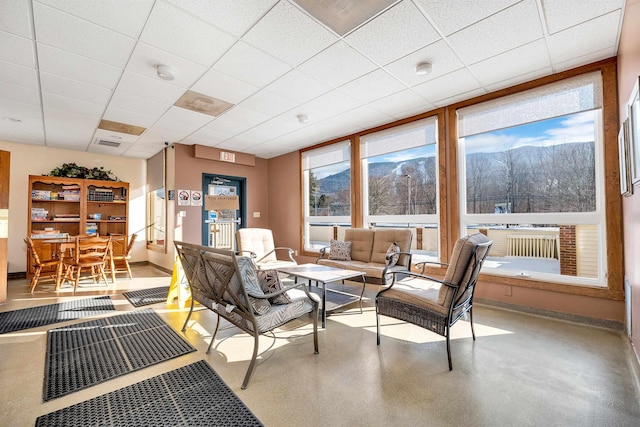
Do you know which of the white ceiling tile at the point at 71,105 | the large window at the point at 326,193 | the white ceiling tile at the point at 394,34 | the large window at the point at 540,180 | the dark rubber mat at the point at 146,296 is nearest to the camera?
the white ceiling tile at the point at 394,34

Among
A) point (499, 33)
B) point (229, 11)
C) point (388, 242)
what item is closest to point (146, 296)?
point (388, 242)

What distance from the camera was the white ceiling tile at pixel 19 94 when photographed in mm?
3242

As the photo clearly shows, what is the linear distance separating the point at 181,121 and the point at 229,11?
8.96ft

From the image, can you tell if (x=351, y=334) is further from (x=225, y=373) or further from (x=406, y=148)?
(x=406, y=148)

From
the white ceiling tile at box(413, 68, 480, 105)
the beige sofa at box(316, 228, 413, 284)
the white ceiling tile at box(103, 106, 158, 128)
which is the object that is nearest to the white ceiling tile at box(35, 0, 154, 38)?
the white ceiling tile at box(103, 106, 158, 128)

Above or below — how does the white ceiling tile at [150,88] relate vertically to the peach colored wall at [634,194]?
above

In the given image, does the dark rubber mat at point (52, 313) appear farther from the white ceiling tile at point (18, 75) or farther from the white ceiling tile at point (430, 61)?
the white ceiling tile at point (430, 61)

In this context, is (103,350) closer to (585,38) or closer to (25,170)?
(585,38)

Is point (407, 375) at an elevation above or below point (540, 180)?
below

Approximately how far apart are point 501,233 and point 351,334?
7.73 feet

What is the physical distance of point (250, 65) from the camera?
290 centimetres

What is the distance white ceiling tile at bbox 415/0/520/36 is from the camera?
84.1 inches

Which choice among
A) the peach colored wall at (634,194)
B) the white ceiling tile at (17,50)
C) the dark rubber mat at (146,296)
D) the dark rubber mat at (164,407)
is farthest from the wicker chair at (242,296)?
the peach colored wall at (634,194)

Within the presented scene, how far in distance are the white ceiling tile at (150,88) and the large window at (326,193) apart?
290cm
